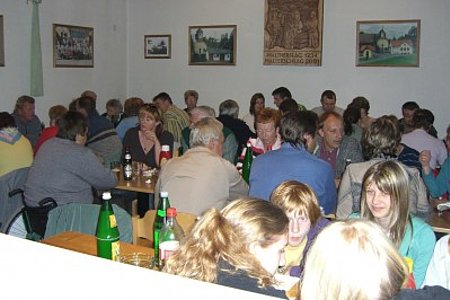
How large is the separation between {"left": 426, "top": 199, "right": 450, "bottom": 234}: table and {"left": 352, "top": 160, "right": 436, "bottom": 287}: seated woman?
0.74m

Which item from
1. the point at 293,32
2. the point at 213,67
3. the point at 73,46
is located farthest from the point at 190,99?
the point at 73,46

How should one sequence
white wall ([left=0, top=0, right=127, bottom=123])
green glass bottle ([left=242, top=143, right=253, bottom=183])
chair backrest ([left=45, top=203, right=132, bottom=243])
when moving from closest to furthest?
chair backrest ([left=45, top=203, right=132, bottom=243]) < green glass bottle ([left=242, top=143, right=253, bottom=183]) < white wall ([left=0, top=0, right=127, bottom=123])

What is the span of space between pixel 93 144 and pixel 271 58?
13.3ft

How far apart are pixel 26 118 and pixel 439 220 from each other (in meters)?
5.61

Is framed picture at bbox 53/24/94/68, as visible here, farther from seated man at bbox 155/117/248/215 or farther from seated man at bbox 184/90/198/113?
seated man at bbox 155/117/248/215

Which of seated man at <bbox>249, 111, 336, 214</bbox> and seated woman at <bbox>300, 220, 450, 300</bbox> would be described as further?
seated man at <bbox>249, 111, 336, 214</bbox>

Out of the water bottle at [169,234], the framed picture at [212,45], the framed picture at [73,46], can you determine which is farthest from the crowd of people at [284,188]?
the framed picture at [212,45]

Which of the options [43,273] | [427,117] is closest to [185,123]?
[427,117]

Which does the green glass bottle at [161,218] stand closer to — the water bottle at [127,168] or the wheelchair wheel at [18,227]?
the wheelchair wheel at [18,227]

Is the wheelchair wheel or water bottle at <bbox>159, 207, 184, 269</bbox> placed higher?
water bottle at <bbox>159, 207, 184, 269</bbox>

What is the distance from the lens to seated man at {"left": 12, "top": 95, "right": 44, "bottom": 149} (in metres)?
7.30

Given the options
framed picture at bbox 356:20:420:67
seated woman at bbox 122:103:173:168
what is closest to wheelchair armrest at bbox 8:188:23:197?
seated woman at bbox 122:103:173:168

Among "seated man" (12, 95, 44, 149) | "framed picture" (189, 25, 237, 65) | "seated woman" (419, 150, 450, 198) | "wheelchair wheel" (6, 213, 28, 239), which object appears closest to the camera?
"wheelchair wheel" (6, 213, 28, 239)

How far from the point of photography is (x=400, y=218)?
2.65 m
